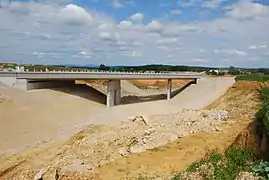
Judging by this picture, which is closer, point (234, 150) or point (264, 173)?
point (264, 173)

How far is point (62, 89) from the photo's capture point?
59.8 metres

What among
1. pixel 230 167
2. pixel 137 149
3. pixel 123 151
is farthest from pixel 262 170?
pixel 123 151

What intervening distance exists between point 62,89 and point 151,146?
39.2 metres

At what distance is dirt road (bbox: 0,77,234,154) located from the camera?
38656mm

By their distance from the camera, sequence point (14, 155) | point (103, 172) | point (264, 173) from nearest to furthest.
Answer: point (264, 173), point (103, 172), point (14, 155)

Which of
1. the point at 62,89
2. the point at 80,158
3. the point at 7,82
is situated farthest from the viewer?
the point at 62,89

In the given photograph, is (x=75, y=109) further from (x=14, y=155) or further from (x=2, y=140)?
(x=14, y=155)

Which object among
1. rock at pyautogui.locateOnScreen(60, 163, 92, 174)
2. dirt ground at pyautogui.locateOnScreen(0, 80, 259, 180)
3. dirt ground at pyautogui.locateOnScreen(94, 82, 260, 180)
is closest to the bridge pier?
dirt ground at pyautogui.locateOnScreen(0, 80, 259, 180)

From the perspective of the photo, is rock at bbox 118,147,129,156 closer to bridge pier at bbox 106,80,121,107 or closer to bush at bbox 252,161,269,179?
bush at bbox 252,161,269,179

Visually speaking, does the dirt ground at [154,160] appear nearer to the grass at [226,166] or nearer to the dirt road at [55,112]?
the grass at [226,166]

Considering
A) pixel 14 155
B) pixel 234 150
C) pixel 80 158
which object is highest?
pixel 234 150

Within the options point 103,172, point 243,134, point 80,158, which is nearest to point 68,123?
point 80,158

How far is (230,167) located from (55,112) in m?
37.9

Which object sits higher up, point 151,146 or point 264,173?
point 264,173
